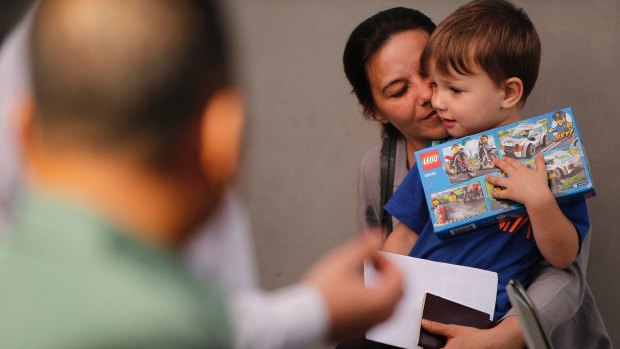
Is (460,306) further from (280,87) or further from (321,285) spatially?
(280,87)

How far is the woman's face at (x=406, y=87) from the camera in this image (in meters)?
1.92

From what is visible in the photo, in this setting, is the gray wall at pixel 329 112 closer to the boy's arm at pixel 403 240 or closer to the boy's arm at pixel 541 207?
the boy's arm at pixel 403 240

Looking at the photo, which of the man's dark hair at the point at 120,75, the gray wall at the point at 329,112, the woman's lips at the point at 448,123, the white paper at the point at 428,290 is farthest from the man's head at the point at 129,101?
the gray wall at the point at 329,112

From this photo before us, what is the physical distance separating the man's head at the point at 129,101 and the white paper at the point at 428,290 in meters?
1.04

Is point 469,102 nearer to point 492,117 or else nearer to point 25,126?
point 492,117

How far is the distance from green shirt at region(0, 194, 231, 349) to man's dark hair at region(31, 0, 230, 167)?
0.23 ft

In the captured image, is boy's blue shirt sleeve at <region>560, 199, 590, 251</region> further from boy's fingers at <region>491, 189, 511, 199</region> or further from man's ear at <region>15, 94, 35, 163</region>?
man's ear at <region>15, 94, 35, 163</region>

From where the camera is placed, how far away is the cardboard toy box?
1599 millimetres

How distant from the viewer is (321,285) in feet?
2.31

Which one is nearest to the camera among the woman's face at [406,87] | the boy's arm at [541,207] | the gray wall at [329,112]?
the boy's arm at [541,207]

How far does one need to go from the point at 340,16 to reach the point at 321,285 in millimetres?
1945

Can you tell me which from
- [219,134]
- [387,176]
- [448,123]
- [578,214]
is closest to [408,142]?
[387,176]

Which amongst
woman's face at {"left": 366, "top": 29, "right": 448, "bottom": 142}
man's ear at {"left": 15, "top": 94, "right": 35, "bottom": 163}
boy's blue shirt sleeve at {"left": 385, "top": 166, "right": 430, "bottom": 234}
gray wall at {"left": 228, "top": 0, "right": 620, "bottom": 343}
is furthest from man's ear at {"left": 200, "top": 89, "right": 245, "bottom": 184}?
gray wall at {"left": 228, "top": 0, "right": 620, "bottom": 343}

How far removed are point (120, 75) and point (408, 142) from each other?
1.49m
